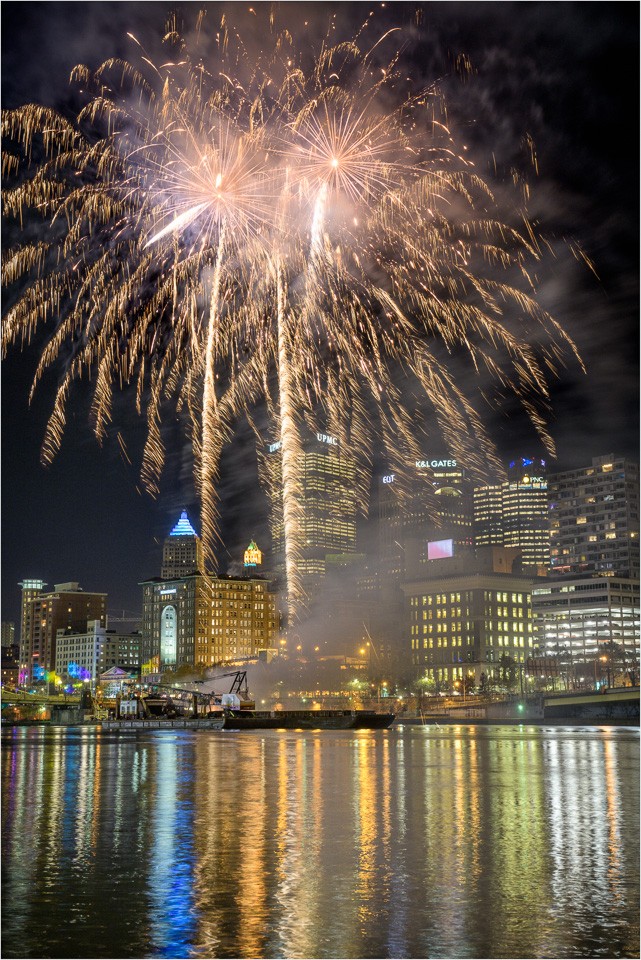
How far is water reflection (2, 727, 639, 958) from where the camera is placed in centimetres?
1464

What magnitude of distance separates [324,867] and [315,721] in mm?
114085

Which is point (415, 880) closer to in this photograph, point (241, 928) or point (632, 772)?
point (241, 928)

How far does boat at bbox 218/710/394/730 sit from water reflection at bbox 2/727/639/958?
84.4 meters

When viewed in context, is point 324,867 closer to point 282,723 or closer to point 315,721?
point 315,721

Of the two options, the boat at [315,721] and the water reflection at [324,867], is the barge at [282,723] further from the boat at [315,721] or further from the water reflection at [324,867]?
the water reflection at [324,867]

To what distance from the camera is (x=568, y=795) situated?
112ft

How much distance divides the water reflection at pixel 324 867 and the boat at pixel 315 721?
84.4m

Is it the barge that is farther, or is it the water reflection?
the barge

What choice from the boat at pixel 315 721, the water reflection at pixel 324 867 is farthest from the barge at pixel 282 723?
the water reflection at pixel 324 867

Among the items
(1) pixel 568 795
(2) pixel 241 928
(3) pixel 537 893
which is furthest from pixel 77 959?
(1) pixel 568 795

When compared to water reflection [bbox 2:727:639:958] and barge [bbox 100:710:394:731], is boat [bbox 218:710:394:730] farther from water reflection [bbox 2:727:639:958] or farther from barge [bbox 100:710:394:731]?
water reflection [bbox 2:727:639:958]

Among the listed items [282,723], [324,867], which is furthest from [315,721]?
[324,867]

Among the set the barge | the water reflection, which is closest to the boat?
the barge

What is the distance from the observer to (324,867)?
66.2ft
